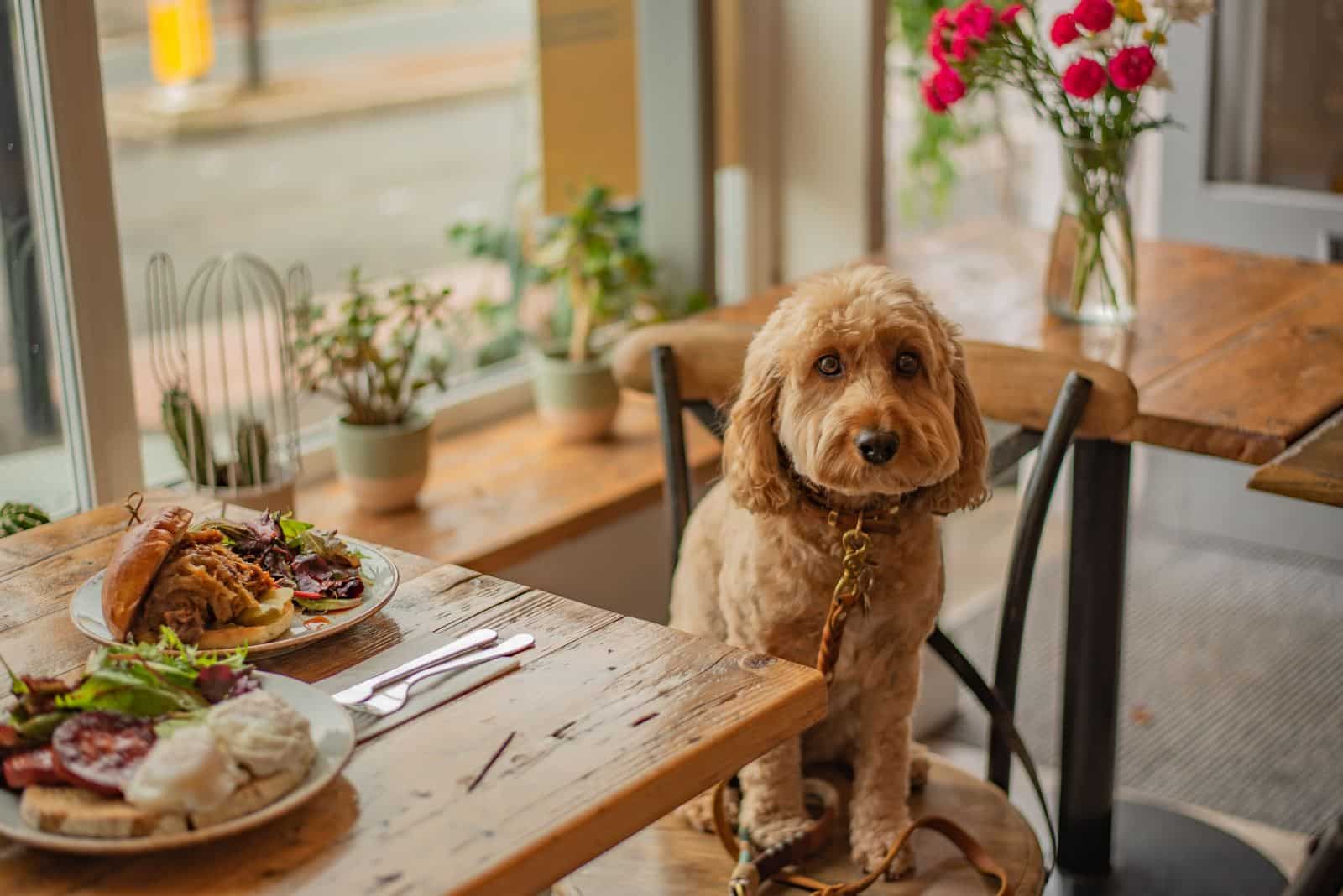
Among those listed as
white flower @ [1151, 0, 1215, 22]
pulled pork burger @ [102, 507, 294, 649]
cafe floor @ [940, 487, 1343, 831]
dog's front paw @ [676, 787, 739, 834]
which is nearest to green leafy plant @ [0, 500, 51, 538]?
pulled pork burger @ [102, 507, 294, 649]

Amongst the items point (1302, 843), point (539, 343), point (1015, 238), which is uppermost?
point (1015, 238)

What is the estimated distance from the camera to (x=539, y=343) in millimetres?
3143

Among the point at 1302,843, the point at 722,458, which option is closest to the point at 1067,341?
the point at 722,458

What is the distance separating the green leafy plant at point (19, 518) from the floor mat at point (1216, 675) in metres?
1.88

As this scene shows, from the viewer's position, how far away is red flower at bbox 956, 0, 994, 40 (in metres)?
2.25

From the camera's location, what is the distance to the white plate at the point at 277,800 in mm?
1020

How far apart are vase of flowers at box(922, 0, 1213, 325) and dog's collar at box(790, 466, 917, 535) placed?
0.90 meters

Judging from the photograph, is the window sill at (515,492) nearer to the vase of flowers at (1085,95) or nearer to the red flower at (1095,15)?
the vase of flowers at (1085,95)

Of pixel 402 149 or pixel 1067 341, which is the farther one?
pixel 402 149

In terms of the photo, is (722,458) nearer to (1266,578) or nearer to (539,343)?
(539,343)

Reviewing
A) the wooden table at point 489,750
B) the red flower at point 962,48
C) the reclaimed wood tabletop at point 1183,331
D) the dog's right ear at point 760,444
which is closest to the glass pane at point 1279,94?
the reclaimed wood tabletop at point 1183,331

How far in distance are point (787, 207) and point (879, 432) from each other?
1.93 metres

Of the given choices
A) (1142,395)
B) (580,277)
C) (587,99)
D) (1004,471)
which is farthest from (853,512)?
(587,99)

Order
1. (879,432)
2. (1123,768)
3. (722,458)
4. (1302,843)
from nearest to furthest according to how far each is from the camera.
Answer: (879,432)
(722,458)
(1302,843)
(1123,768)
